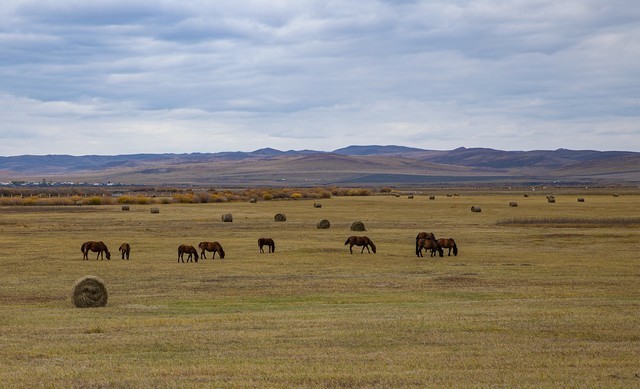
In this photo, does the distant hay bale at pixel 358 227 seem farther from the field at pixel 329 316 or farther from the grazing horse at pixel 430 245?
the grazing horse at pixel 430 245

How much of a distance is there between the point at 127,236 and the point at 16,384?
36109mm

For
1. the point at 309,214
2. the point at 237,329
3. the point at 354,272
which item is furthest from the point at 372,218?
the point at 237,329

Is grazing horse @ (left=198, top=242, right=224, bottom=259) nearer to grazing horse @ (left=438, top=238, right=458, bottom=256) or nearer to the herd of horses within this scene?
the herd of horses

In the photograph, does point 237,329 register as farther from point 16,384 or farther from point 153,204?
point 153,204

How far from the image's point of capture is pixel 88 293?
22.0 m

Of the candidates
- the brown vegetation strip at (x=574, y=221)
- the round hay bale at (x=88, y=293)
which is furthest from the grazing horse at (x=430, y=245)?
the brown vegetation strip at (x=574, y=221)

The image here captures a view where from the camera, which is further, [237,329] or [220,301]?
[220,301]

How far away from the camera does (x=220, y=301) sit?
23.4 m

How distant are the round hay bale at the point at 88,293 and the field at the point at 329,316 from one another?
0.54 metres

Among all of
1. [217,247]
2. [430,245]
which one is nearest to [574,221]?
[430,245]

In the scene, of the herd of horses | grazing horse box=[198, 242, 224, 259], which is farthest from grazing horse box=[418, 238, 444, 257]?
grazing horse box=[198, 242, 224, 259]

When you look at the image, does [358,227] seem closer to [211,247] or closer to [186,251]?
[211,247]

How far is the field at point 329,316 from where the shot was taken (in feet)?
44.5

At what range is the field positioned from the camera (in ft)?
44.5
